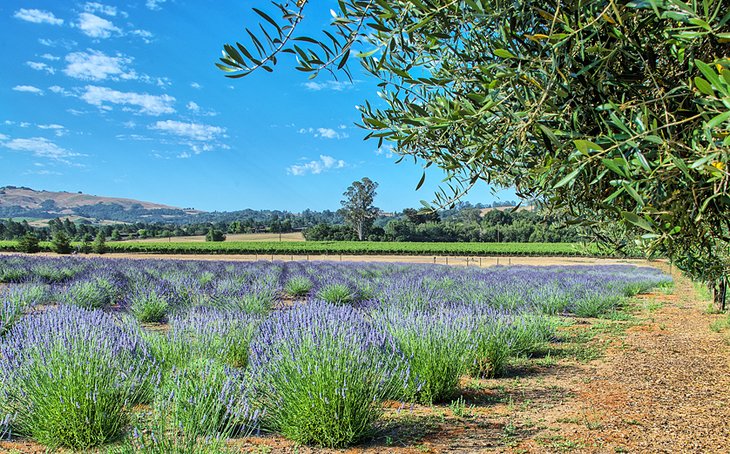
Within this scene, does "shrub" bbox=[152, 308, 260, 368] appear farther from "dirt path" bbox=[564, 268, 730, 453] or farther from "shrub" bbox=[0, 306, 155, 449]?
"dirt path" bbox=[564, 268, 730, 453]

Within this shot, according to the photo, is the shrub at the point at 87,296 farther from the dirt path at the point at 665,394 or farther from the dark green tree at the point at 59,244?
the dark green tree at the point at 59,244

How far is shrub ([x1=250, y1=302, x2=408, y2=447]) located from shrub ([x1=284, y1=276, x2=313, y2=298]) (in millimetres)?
11405

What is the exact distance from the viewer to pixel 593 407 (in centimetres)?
571

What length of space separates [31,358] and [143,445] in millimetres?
2212

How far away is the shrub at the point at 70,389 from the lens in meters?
4.19

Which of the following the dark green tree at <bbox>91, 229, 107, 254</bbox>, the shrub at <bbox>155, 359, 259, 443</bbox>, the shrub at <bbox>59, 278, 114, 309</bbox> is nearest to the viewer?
the shrub at <bbox>155, 359, 259, 443</bbox>

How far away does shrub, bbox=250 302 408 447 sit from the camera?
4.36 metres

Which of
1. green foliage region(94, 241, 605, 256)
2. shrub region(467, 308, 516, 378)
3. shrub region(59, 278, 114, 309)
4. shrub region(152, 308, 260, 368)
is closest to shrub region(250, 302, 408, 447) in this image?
shrub region(152, 308, 260, 368)

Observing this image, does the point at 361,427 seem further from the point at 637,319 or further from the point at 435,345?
the point at 637,319

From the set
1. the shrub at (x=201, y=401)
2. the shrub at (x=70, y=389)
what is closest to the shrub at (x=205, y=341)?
the shrub at (x=70, y=389)

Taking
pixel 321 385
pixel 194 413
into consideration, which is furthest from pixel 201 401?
pixel 321 385

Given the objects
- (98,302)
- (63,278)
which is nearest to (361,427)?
(98,302)

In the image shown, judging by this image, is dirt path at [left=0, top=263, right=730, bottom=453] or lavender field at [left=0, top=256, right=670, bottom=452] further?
dirt path at [left=0, top=263, right=730, bottom=453]

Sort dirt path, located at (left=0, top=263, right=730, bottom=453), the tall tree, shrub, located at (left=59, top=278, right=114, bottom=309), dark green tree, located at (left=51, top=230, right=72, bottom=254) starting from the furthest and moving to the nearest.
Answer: the tall tree, dark green tree, located at (left=51, top=230, right=72, bottom=254), shrub, located at (left=59, top=278, right=114, bottom=309), dirt path, located at (left=0, top=263, right=730, bottom=453)
